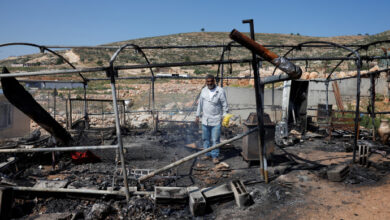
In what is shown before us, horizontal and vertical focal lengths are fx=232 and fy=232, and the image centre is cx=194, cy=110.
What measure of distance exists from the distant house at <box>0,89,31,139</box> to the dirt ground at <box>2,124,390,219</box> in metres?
4.83

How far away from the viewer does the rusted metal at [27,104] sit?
16.3 ft

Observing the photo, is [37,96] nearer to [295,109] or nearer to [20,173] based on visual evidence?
[20,173]

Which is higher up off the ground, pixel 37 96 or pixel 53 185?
pixel 37 96

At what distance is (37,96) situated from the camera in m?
22.6

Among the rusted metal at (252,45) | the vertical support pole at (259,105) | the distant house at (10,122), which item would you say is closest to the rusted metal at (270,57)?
the rusted metal at (252,45)

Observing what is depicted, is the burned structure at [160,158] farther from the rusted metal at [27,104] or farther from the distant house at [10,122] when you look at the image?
the distant house at [10,122]

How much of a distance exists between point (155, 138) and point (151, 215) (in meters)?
5.87

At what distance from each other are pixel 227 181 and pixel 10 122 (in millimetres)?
9853

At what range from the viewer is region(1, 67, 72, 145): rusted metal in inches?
196

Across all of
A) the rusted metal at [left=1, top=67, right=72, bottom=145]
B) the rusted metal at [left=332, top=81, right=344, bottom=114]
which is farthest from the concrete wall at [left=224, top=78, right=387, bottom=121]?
the rusted metal at [left=1, top=67, right=72, bottom=145]

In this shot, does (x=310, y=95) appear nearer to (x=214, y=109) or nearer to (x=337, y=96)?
(x=337, y=96)

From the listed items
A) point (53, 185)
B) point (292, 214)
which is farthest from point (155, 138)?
point (292, 214)

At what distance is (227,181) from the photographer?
525 centimetres

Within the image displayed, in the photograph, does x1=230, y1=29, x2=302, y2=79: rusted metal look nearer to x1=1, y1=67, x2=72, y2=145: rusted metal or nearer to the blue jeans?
the blue jeans
